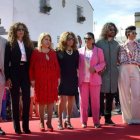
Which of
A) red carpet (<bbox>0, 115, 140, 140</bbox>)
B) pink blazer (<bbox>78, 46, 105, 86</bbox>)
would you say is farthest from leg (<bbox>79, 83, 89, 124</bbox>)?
red carpet (<bbox>0, 115, 140, 140</bbox>)

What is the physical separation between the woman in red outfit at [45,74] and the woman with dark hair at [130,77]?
1.58 m

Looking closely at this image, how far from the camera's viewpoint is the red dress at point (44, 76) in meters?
8.26

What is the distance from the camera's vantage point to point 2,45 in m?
8.05

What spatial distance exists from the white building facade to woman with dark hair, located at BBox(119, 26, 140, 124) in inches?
487

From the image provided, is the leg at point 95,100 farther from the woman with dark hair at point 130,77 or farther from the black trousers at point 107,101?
the woman with dark hair at point 130,77

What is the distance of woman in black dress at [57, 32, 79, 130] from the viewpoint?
8.67 meters

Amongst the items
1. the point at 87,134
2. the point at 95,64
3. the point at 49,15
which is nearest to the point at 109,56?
the point at 95,64

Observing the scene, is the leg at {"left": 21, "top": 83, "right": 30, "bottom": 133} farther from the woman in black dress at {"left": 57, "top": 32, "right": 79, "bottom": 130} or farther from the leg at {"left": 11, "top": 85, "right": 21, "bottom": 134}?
the woman in black dress at {"left": 57, "top": 32, "right": 79, "bottom": 130}

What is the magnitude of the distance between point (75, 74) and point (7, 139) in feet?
6.34

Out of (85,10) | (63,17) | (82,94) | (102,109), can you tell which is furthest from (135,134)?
(85,10)

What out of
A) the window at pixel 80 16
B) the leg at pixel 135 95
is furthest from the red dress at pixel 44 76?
the window at pixel 80 16

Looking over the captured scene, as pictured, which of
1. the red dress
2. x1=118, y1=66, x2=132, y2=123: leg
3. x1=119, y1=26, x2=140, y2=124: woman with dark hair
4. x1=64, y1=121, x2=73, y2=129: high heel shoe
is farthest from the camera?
x1=118, y1=66, x2=132, y2=123: leg

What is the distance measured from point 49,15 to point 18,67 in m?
18.8

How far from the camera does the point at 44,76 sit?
8320 millimetres
